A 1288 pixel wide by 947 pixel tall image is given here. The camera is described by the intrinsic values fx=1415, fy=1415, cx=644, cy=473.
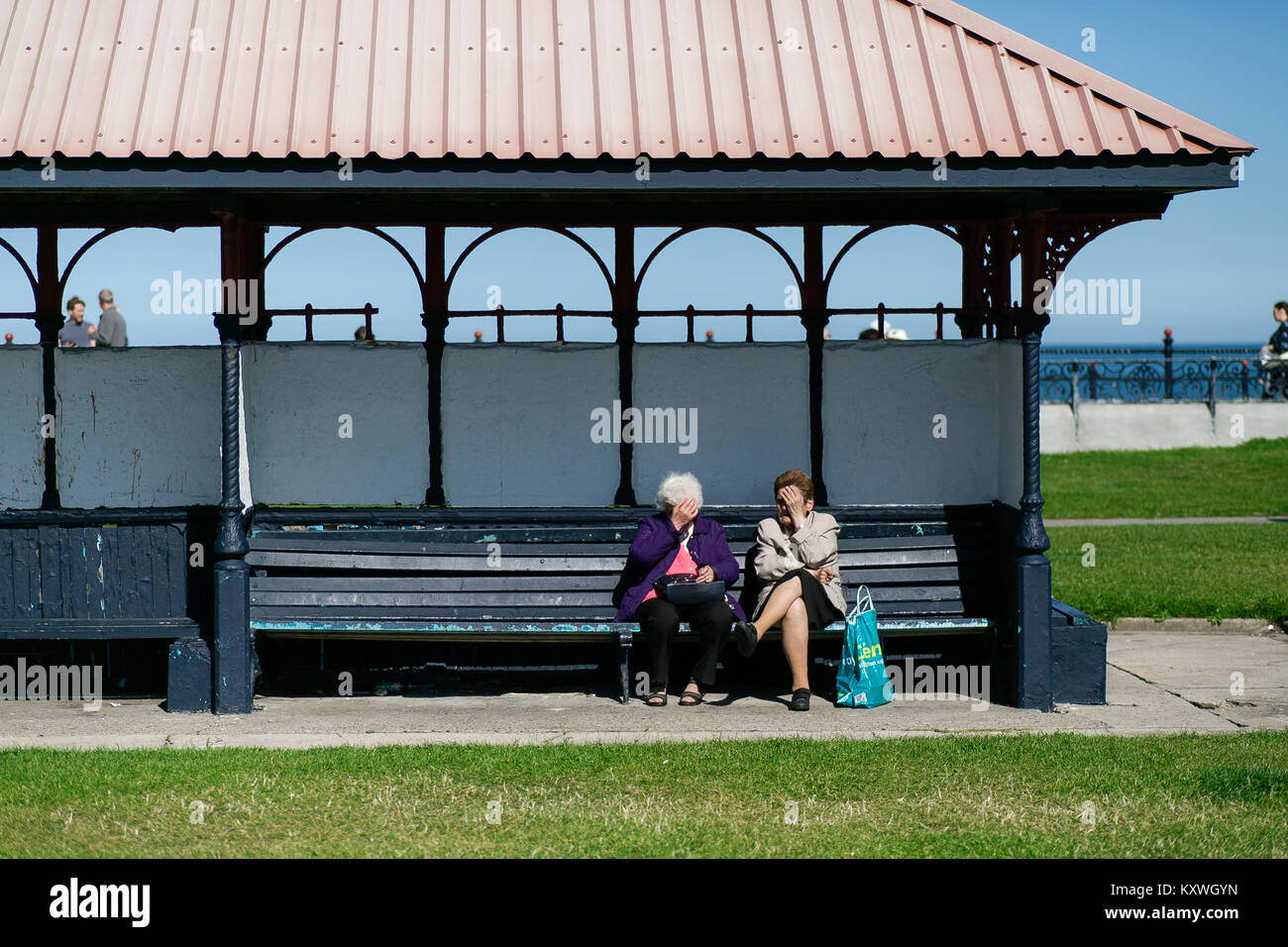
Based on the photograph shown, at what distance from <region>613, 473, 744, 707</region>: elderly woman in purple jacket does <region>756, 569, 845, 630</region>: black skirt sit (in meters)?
0.31

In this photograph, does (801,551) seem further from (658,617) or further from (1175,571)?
(1175,571)

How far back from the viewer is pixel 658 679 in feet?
26.2

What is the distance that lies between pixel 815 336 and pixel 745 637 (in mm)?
2162

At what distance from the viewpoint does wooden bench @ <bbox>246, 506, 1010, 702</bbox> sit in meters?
8.16

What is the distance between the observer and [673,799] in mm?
5930

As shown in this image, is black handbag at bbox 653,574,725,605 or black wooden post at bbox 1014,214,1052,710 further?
black handbag at bbox 653,574,725,605

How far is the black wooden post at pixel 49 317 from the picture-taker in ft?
29.1

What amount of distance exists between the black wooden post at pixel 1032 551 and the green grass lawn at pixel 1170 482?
9.98 metres

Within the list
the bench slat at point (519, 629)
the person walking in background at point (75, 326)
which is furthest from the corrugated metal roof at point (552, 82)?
the person walking in background at point (75, 326)

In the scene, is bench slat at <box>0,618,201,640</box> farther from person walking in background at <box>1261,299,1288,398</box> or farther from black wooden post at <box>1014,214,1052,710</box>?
person walking in background at <box>1261,299,1288,398</box>

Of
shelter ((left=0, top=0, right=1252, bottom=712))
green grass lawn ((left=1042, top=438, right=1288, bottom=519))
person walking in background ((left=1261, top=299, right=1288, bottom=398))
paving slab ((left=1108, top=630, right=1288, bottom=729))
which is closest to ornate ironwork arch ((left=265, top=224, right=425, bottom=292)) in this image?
shelter ((left=0, top=0, right=1252, bottom=712))

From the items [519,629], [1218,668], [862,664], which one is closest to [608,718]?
[519,629]

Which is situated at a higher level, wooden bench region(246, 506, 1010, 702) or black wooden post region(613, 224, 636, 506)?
black wooden post region(613, 224, 636, 506)

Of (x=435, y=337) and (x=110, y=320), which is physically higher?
(x=110, y=320)
